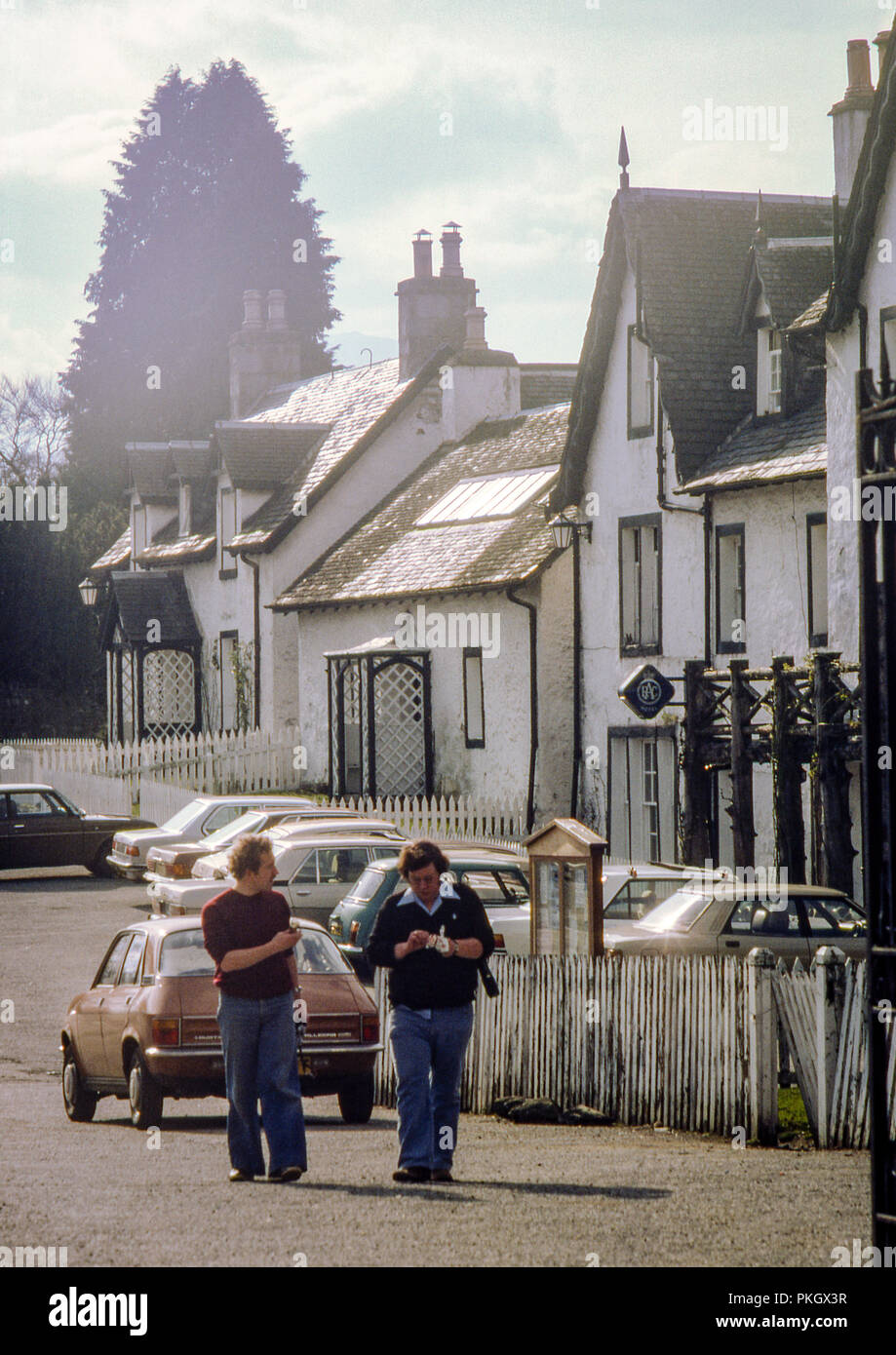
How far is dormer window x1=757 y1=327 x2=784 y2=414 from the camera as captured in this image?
28.7 meters

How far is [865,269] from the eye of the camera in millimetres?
23766

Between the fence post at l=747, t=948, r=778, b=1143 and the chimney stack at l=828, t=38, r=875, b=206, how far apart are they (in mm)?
15630

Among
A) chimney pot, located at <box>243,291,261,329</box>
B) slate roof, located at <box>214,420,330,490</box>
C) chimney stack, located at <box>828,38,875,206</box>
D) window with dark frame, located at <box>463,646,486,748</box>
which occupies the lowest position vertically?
window with dark frame, located at <box>463,646,486,748</box>

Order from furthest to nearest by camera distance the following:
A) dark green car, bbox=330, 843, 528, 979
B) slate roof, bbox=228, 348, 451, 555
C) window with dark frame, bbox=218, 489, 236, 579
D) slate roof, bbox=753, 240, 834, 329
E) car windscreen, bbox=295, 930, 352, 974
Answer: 1. window with dark frame, bbox=218, 489, 236, 579
2. slate roof, bbox=228, 348, 451, 555
3. slate roof, bbox=753, 240, 834, 329
4. dark green car, bbox=330, 843, 528, 979
5. car windscreen, bbox=295, 930, 352, 974

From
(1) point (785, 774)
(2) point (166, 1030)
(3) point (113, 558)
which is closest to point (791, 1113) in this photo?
(2) point (166, 1030)

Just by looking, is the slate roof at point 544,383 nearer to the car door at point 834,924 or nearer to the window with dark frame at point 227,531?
the window with dark frame at point 227,531

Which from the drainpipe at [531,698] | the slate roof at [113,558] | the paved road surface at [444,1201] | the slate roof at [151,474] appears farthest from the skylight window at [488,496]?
the paved road surface at [444,1201]

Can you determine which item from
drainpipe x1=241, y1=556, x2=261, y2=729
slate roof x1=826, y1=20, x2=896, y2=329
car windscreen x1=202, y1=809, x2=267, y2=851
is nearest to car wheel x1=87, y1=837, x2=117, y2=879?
car windscreen x1=202, y1=809, x2=267, y2=851

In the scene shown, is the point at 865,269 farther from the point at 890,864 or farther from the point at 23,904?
the point at 890,864

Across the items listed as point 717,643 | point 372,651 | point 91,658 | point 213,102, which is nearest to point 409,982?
point 717,643

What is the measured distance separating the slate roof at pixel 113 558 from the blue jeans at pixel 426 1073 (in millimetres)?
46725

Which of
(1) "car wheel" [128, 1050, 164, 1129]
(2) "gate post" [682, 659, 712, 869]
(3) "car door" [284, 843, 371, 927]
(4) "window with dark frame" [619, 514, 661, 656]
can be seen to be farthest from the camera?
(4) "window with dark frame" [619, 514, 661, 656]

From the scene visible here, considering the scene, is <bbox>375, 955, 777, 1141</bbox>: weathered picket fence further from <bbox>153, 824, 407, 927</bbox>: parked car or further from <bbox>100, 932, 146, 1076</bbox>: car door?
<bbox>153, 824, 407, 927</bbox>: parked car

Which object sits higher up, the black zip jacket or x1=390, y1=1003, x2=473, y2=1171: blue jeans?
the black zip jacket
